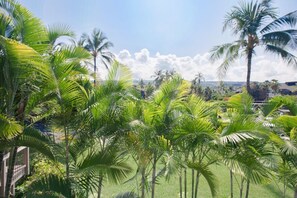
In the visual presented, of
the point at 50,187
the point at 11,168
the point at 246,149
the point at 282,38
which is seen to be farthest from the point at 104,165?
the point at 282,38

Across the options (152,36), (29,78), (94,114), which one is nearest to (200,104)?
(94,114)

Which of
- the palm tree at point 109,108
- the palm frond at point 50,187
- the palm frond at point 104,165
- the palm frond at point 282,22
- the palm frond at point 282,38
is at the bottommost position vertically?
the palm frond at point 50,187

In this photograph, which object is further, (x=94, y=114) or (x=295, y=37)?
(x=295, y=37)

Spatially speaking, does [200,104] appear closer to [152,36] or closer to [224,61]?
[152,36]

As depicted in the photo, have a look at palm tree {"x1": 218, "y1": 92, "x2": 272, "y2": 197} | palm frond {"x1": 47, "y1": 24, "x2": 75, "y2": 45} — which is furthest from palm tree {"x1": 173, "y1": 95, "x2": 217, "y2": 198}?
palm frond {"x1": 47, "y1": 24, "x2": 75, "y2": 45}

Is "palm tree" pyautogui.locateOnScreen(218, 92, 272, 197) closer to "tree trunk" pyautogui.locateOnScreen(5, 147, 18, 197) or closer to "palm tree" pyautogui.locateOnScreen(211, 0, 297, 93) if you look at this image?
"tree trunk" pyautogui.locateOnScreen(5, 147, 18, 197)

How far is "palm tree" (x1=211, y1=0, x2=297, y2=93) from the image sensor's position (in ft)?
36.3

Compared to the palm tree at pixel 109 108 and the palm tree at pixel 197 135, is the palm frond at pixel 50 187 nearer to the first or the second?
the palm tree at pixel 109 108

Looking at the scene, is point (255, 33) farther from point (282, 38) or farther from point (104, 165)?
point (104, 165)

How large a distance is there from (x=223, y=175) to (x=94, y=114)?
6618 millimetres

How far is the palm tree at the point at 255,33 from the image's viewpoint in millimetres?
11078

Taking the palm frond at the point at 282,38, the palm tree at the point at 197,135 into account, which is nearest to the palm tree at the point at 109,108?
the palm tree at the point at 197,135

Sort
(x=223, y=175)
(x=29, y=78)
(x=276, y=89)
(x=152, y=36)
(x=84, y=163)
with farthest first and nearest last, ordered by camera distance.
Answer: (x=276, y=89) < (x=152, y=36) < (x=223, y=175) < (x=84, y=163) < (x=29, y=78)

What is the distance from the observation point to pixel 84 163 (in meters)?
3.58
